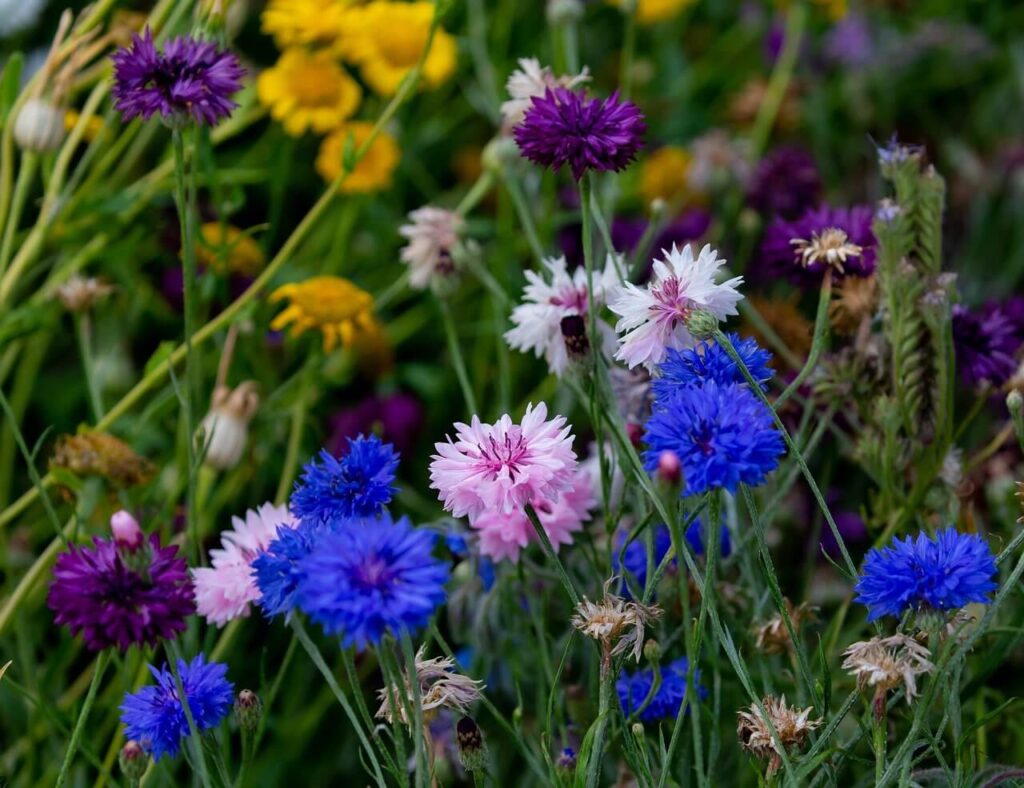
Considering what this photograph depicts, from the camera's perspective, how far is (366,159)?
104cm

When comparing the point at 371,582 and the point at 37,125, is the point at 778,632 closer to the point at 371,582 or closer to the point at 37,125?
the point at 371,582

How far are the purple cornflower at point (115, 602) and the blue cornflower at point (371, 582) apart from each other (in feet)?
0.40

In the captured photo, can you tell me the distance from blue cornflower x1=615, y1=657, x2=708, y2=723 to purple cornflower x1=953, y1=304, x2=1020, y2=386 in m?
0.26

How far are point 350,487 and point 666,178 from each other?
86 cm

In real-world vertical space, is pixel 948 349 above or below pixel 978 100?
below

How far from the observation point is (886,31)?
142 cm

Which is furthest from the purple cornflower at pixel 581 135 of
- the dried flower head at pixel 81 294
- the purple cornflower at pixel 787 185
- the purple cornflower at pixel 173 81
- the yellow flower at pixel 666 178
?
the yellow flower at pixel 666 178

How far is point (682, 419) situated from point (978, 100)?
3.96ft

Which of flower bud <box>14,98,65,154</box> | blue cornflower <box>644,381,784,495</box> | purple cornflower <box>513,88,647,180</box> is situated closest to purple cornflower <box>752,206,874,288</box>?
purple cornflower <box>513,88,647,180</box>

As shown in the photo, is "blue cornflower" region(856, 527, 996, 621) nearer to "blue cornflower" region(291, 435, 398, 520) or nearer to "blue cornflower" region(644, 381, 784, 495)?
"blue cornflower" region(644, 381, 784, 495)

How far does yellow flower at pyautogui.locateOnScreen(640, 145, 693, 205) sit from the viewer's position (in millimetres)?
1277

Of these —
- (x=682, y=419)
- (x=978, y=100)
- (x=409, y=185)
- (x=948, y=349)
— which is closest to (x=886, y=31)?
(x=978, y=100)

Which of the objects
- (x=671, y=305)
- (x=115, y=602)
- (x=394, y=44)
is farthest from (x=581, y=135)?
(x=394, y=44)

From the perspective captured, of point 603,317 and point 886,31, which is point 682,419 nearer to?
point 603,317
